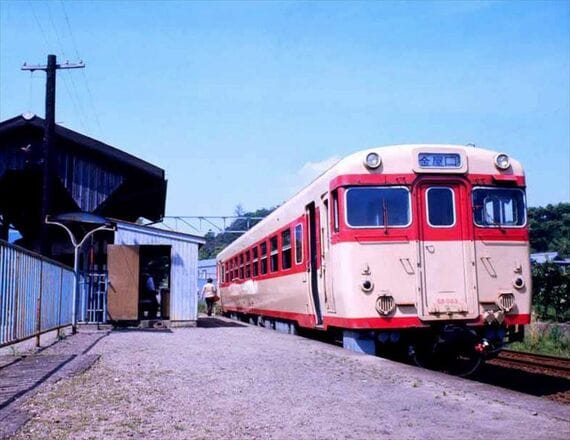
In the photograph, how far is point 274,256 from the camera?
50.5 feet

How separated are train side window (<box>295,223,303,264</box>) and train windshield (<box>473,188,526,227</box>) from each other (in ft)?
11.8

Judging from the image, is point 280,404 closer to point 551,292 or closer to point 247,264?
point 247,264

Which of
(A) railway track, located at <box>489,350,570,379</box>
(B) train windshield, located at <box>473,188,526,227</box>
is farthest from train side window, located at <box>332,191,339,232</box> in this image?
(A) railway track, located at <box>489,350,570,379</box>

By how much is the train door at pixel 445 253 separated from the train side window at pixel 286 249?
14.2 feet

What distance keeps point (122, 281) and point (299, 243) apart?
6482 millimetres

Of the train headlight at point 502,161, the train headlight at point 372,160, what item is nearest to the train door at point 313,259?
the train headlight at point 372,160

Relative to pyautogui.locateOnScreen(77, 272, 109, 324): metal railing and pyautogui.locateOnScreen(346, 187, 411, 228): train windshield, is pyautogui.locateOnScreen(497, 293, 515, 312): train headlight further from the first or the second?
pyautogui.locateOnScreen(77, 272, 109, 324): metal railing

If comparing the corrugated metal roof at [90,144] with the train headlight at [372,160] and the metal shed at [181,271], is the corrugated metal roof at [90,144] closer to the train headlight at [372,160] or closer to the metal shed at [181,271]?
the metal shed at [181,271]

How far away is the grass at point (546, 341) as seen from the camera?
52.7 ft

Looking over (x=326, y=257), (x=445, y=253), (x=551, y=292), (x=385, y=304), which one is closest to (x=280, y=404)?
(x=385, y=304)

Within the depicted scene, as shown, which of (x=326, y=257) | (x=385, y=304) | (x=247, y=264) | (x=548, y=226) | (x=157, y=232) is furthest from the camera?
(x=548, y=226)

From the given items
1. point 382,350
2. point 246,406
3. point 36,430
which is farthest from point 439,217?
point 36,430

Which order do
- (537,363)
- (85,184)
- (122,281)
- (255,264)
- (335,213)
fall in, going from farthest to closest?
(85,184) < (255,264) < (122,281) < (537,363) < (335,213)

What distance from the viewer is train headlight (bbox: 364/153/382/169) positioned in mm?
9602
